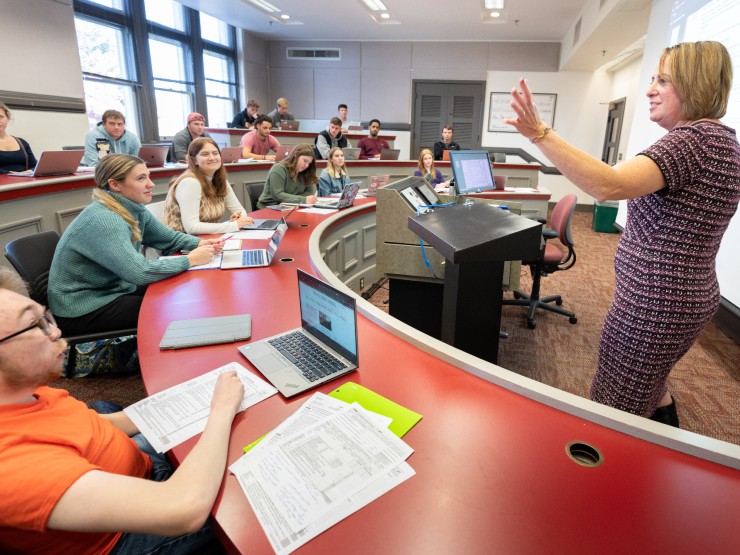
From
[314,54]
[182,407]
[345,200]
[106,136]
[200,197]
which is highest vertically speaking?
[314,54]

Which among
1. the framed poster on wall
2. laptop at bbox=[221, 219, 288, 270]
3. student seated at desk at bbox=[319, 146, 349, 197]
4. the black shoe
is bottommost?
the black shoe

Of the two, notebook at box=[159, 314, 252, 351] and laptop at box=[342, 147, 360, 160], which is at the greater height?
laptop at box=[342, 147, 360, 160]

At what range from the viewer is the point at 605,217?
21.7ft

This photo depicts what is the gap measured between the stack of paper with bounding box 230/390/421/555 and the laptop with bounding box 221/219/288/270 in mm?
1166

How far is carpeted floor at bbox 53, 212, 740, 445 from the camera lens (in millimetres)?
2193

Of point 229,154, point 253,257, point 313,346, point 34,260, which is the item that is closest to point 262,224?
Answer: point 253,257

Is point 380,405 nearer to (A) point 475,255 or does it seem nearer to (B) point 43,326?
(A) point 475,255

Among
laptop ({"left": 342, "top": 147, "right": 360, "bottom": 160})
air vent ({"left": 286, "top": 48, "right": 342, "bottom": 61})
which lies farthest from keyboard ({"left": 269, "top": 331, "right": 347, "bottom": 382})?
air vent ({"left": 286, "top": 48, "right": 342, "bottom": 61})

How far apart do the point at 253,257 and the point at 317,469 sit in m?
1.46

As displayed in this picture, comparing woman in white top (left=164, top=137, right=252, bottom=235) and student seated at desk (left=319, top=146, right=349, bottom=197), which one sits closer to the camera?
woman in white top (left=164, top=137, right=252, bottom=235)

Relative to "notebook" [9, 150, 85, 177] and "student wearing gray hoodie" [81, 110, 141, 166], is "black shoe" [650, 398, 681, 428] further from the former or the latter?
"student wearing gray hoodie" [81, 110, 141, 166]

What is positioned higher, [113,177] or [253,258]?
[113,177]

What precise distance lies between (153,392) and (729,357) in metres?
3.31

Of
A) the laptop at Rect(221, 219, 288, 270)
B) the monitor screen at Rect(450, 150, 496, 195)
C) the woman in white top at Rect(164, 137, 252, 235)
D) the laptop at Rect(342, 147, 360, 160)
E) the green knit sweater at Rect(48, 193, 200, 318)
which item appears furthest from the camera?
the laptop at Rect(342, 147, 360, 160)
